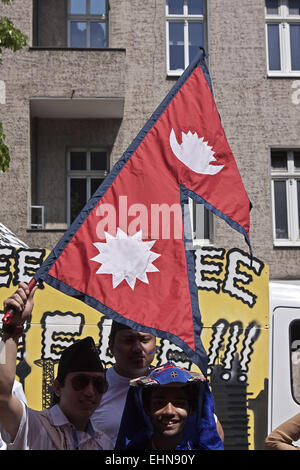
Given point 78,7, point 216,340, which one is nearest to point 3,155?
point 216,340

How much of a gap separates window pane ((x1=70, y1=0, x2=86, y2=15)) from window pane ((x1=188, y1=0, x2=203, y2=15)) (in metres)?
2.33

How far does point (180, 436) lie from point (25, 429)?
0.81 metres

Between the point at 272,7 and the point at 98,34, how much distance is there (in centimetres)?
384

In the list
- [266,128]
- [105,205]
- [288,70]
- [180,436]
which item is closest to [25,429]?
[180,436]

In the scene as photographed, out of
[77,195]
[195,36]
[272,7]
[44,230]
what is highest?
[272,7]

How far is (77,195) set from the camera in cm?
1462

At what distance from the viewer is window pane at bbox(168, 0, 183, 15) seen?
15.0 m

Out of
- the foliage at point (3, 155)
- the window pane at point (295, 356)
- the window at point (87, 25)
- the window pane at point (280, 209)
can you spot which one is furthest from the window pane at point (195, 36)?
the window pane at point (295, 356)

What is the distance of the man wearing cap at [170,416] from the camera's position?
11.9 feet

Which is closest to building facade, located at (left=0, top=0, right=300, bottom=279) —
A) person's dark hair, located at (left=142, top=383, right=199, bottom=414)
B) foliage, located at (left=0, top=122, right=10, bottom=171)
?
foliage, located at (left=0, top=122, right=10, bottom=171)

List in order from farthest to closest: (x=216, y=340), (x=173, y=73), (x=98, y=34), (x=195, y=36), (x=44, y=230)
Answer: (x=98, y=34)
(x=195, y=36)
(x=173, y=73)
(x=44, y=230)
(x=216, y=340)

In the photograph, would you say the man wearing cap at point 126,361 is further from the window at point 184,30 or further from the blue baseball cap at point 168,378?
the window at point 184,30

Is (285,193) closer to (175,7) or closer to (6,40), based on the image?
(175,7)

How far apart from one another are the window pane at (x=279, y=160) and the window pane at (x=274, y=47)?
6.14 ft
